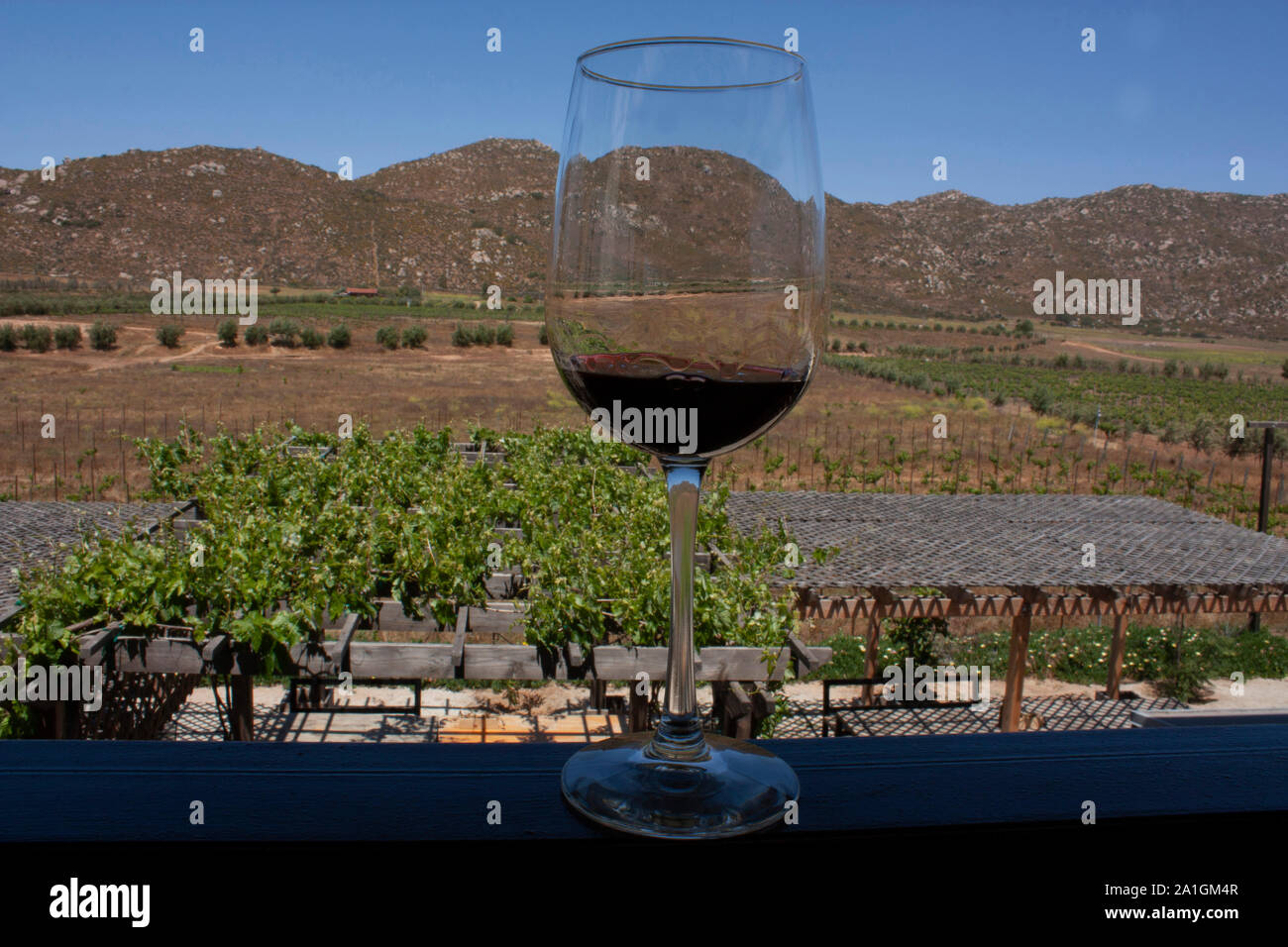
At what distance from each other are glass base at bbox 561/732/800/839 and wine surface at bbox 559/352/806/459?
0.31 m

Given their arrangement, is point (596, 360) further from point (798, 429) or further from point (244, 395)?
point (244, 395)

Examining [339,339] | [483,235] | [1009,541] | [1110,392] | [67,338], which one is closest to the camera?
[1009,541]

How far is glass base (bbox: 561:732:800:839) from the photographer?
87 centimetres

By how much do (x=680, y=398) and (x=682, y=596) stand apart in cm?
18

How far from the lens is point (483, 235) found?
89.3 m

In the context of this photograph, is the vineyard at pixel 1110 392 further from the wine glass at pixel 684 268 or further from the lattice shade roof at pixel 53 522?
the wine glass at pixel 684 268

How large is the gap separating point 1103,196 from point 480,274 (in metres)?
77.7

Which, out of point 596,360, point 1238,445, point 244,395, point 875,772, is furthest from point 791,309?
point 1238,445

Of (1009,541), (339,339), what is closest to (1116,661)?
(1009,541)

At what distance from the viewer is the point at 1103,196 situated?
395 ft

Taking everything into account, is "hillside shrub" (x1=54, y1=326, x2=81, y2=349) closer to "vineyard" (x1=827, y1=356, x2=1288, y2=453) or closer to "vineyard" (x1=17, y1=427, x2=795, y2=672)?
"vineyard" (x1=827, y1=356, x2=1288, y2=453)

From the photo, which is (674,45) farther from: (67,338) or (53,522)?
(67,338)

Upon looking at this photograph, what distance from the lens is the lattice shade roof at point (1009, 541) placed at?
39.2 feet

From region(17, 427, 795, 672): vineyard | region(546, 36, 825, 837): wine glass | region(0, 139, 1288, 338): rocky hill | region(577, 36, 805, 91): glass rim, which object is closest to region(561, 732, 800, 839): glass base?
region(546, 36, 825, 837): wine glass
